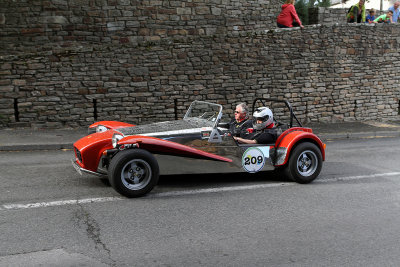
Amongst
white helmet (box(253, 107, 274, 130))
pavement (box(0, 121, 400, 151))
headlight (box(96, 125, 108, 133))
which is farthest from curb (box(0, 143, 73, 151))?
white helmet (box(253, 107, 274, 130))

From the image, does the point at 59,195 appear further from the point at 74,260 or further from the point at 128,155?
the point at 74,260

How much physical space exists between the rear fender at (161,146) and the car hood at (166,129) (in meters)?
0.31

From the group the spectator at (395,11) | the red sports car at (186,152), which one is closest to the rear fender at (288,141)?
the red sports car at (186,152)

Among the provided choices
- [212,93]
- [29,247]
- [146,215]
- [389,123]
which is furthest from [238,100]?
[29,247]

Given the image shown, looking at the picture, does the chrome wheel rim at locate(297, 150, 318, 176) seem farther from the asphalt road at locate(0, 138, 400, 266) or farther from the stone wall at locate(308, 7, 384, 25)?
the stone wall at locate(308, 7, 384, 25)

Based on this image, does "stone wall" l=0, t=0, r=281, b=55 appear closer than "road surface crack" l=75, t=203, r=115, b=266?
No

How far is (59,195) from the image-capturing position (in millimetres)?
6004

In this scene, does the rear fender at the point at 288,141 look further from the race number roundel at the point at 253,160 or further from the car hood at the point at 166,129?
the car hood at the point at 166,129

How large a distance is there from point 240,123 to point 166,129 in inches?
55.5

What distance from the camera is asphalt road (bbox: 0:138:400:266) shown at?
4133 millimetres

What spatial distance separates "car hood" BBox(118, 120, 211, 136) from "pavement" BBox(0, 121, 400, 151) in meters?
4.13

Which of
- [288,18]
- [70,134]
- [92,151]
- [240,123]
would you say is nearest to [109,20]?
[70,134]

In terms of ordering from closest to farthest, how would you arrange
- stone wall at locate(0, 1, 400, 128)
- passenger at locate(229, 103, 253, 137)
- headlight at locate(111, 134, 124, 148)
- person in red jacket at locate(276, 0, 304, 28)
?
headlight at locate(111, 134, 124, 148) → passenger at locate(229, 103, 253, 137) → stone wall at locate(0, 1, 400, 128) → person in red jacket at locate(276, 0, 304, 28)

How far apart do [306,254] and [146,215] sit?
1992 millimetres
